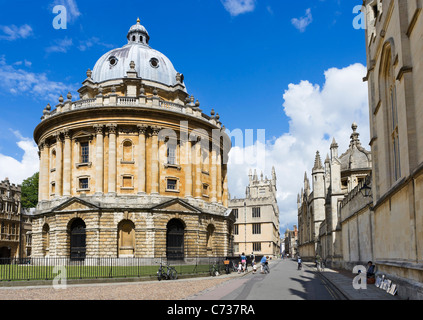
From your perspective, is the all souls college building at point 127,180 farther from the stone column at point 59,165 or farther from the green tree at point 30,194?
the green tree at point 30,194

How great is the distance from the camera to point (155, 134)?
40.8m

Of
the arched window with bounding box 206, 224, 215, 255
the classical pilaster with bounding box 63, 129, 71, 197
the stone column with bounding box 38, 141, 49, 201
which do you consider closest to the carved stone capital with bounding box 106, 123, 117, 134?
the classical pilaster with bounding box 63, 129, 71, 197

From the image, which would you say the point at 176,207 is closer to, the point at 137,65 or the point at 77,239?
the point at 77,239

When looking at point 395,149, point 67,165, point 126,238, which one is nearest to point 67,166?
point 67,165

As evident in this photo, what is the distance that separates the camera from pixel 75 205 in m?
38.4

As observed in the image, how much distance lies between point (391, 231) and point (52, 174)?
35.0m

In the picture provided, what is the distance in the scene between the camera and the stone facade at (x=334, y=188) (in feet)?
136

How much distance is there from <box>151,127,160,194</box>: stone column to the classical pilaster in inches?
312

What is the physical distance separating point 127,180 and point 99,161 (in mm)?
3078

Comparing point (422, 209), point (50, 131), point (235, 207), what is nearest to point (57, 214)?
point (50, 131)

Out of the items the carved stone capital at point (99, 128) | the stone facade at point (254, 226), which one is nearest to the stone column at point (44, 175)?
the carved stone capital at point (99, 128)

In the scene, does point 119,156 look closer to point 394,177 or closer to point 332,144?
point 332,144

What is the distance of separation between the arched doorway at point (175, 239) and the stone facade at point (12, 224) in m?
35.6

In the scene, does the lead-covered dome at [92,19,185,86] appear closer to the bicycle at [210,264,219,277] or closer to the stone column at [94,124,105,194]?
the stone column at [94,124,105,194]
